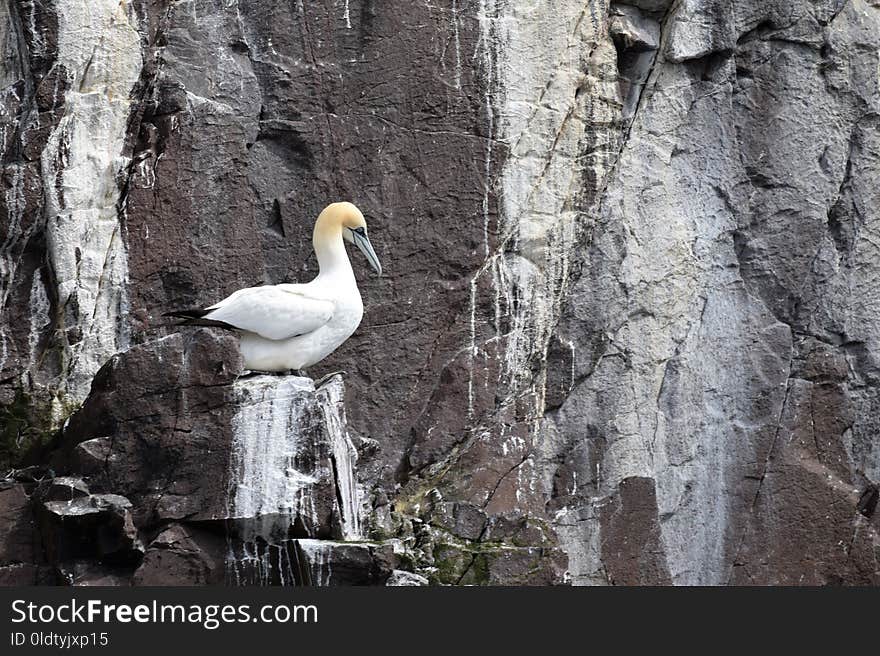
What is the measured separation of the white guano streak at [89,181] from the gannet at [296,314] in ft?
4.85

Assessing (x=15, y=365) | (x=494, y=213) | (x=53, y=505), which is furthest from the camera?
(x=494, y=213)

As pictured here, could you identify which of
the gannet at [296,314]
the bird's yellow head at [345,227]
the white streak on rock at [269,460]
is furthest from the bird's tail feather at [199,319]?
the bird's yellow head at [345,227]

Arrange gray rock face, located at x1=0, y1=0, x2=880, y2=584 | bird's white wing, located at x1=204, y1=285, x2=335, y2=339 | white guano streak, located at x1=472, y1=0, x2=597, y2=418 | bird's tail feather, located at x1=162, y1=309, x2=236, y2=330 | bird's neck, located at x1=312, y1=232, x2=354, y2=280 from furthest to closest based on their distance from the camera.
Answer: white guano streak, located at x1=472, y1=0, x2=597, y2=418
gray rock face, located at x1=0, y1=0, x2=880, y2=584
bird's neck, located at x1=312, y1=232, x2=354, y2=280
bird's white wing, located at x1=204, y1=285, x2=335, y2=339
bird's tail feather, located at x1=162, y1=309, x2=236, y2=330

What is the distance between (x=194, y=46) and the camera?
45.4ft

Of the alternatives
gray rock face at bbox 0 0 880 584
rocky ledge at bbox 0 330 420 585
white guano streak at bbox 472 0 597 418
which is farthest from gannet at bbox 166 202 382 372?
white guano streak at bbox 472 0 597 418

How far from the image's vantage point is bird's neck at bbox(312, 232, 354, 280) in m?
Answer: 12.4

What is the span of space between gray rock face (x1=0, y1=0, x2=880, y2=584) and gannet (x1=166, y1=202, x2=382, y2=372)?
1359 millimetres

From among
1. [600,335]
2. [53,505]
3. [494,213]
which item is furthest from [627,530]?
[53,505]

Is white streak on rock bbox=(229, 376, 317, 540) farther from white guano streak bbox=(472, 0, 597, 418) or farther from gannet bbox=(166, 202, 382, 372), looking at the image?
white guano streak bbox=(472, 0, 597, 418)

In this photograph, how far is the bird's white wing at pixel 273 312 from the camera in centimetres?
1184

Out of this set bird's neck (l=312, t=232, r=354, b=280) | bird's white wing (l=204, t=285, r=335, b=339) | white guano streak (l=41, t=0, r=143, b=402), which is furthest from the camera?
white guano streak (l=41, t=0, r=143, b=402)

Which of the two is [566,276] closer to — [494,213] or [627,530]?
[494,213]

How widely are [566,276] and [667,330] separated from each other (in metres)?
0.94

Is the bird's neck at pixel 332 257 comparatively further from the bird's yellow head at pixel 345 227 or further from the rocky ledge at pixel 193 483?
the rocky ledge at pixel 193 483
